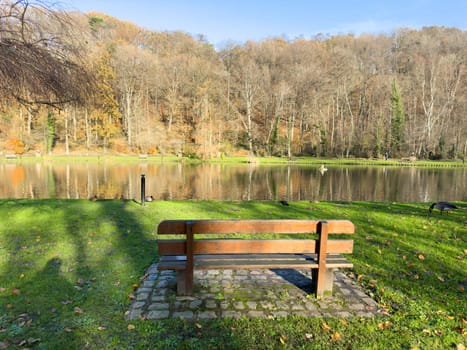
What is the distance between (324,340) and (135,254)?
339 cm

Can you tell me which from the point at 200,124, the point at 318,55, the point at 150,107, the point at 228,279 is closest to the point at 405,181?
the point at 228,279

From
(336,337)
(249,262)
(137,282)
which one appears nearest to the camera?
(336,337)

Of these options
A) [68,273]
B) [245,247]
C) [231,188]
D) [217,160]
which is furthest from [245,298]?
[217,160]

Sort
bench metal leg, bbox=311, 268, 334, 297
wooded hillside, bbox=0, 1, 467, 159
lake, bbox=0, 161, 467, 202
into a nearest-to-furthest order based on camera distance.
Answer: bench metal leg, bbox=311, 268, 334, 297
lake, bbox=0, 161, 467, 202
wooded hillside, bbox=0, 1, 467, 159

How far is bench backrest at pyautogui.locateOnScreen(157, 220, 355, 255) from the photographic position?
342 centimetres

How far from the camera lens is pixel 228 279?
416 cm

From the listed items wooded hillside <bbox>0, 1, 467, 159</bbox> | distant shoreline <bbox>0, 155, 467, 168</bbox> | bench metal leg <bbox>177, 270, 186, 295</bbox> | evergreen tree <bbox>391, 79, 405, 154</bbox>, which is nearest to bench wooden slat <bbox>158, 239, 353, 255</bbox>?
bench metal leg <bbox>177, 270, 186, 295</bbox>

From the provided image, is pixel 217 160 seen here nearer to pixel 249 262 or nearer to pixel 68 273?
pixel 68 273

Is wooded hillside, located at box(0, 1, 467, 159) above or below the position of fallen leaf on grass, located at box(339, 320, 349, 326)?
above

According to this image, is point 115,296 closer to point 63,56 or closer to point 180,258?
point 180,258

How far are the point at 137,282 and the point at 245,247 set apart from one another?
1604mm

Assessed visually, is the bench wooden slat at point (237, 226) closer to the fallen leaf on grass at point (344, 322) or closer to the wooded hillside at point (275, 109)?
the fallen leaf on grass at point (344, 322)

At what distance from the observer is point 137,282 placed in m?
4.05

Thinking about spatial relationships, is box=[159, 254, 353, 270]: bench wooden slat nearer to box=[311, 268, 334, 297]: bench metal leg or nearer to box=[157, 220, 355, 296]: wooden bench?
box=[157, 220, 355, 296]: wooden bench
